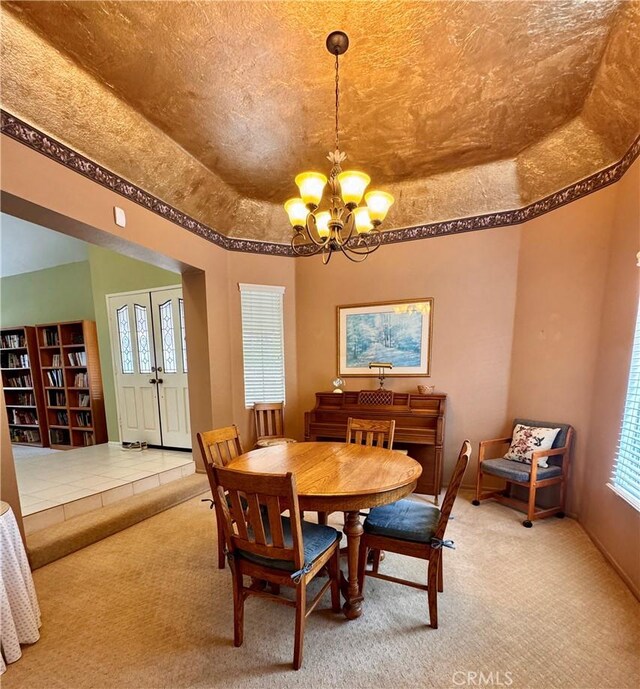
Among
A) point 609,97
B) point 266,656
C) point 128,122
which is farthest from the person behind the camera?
point 128,122

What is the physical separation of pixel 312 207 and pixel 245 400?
270cm

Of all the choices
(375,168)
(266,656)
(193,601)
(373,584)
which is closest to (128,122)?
(375,168)

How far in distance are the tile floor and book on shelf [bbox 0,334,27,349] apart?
1951 mm

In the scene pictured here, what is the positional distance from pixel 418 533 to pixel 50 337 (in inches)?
242

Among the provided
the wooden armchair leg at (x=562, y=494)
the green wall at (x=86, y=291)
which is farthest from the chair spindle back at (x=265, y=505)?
the green wall at (x=86, y=291)

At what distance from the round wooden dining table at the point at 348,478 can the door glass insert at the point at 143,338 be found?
2.99m

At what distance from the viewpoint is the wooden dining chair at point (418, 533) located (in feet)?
5.12

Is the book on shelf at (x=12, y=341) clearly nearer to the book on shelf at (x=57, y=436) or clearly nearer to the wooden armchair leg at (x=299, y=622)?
the book on shelf at (x=57, y=436)

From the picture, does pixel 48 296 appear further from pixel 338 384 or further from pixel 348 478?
pixel 348 478

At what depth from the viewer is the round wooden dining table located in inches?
58.5

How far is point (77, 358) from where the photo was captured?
4.89 metres

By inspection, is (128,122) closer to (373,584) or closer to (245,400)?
(245,400)

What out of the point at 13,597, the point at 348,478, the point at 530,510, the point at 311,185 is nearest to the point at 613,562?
the point at 530,510

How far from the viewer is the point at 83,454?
13.7ft
